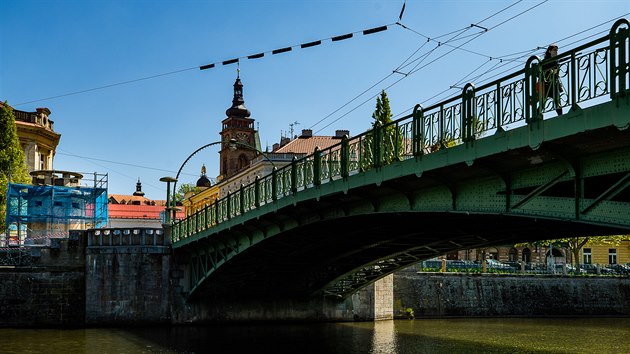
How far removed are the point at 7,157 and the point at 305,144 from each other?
107ft

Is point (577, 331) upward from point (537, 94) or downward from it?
downward

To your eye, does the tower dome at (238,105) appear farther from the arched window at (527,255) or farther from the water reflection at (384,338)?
the water reflection at (384,338)

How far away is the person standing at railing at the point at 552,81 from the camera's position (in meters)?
14.7

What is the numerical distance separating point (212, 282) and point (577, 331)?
19.4 meters

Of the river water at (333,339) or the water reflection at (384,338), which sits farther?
the river water at (333,339)

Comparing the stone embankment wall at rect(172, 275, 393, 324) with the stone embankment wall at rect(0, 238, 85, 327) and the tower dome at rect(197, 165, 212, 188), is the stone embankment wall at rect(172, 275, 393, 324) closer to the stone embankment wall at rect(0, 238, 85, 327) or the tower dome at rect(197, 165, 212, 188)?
the stone embankment wall at rect(0, 238, 85, 327)

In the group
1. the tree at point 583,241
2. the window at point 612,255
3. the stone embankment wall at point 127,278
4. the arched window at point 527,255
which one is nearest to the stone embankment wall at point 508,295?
the tree at point 583,241

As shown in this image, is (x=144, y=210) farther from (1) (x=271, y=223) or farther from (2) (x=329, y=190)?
(2) (x=329, y=190)

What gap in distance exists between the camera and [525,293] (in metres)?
56.3

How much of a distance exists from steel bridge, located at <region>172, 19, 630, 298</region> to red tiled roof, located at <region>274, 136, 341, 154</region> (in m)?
39.8

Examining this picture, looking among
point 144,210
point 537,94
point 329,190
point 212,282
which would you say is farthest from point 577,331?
point 144,210

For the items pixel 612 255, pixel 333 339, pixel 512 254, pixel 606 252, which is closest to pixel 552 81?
pixel 333 339

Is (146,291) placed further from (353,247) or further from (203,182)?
(203,182)

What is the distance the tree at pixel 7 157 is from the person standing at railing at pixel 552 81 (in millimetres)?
46016
